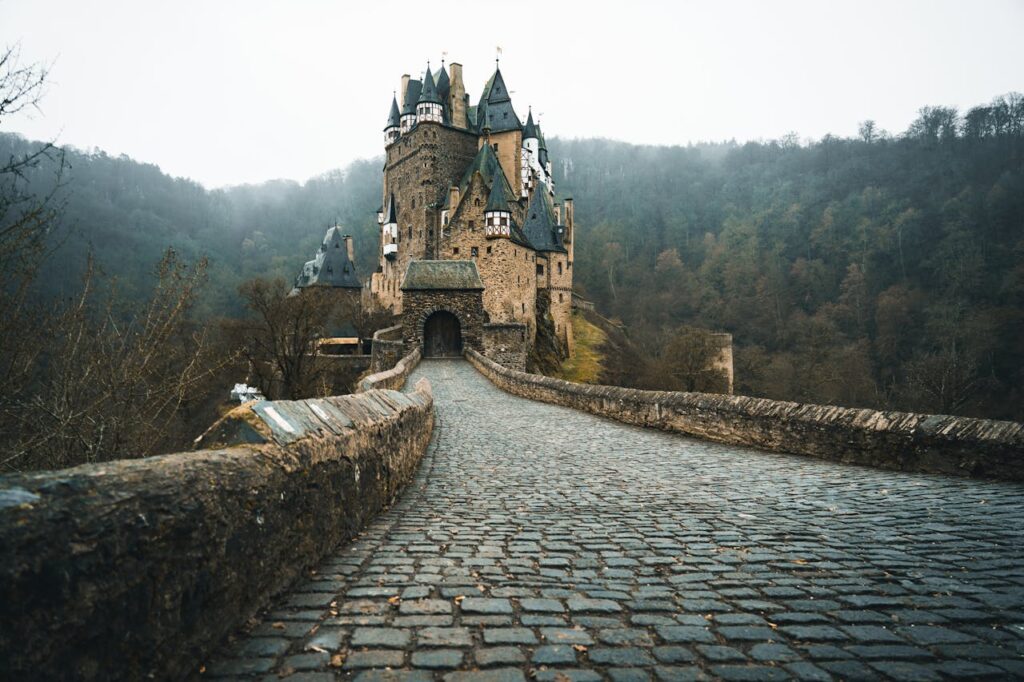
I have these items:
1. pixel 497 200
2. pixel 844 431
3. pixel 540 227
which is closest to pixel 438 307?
pixel 497 200

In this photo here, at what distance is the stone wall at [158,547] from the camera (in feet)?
4.69

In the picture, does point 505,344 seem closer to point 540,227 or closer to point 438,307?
point 438,307

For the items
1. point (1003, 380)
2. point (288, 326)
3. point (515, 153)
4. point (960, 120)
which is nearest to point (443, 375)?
point (288, 326)

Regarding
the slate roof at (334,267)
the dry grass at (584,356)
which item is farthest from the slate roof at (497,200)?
the slate roof at (334,267)

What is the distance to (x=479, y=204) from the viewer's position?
4362 cm

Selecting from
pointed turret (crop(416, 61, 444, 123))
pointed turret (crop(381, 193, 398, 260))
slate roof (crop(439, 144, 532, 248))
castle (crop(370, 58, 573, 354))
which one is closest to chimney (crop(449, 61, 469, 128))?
castle (crop(370, 58, 573, 354))

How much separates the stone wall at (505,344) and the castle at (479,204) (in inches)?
417

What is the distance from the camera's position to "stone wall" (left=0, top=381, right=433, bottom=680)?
56.2 inches

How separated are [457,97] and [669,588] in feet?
196

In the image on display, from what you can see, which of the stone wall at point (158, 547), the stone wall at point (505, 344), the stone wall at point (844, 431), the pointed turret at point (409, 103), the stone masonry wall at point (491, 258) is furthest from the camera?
the pointed turret at point (409, 103)

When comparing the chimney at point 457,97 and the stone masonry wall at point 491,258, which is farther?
the chimney at point 457,97

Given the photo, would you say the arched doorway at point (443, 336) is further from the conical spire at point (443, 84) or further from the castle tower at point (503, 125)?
the conical spire at point (443, 84)

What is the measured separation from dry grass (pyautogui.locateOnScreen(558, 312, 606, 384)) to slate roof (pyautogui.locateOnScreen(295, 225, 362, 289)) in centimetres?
2372

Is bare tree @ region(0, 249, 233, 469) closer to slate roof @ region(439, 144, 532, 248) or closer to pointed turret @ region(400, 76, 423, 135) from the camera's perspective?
slate roof @ region(439, 144, 532, 248)
